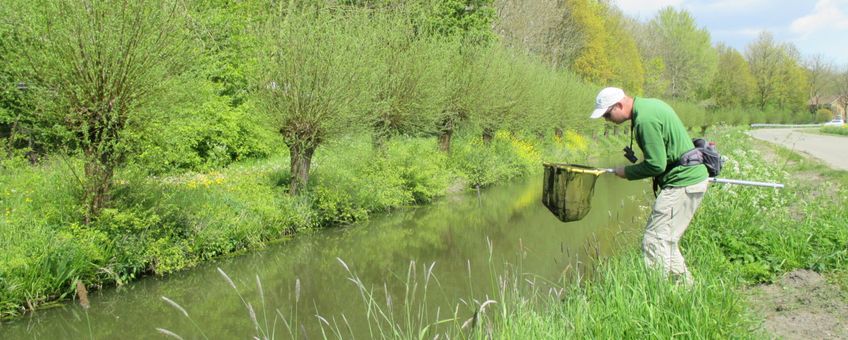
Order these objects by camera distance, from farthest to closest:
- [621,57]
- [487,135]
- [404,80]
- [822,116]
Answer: [822,116] < [621,57] < [487,135] < [404,80]

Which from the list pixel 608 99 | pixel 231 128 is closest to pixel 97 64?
pixel 608 99

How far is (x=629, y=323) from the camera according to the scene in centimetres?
470

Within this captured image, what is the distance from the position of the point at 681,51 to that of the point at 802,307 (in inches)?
2865

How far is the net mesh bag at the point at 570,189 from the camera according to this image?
639 cm

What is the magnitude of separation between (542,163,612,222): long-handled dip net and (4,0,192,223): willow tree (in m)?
5.90

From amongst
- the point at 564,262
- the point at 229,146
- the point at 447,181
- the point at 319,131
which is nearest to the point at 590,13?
the point at 447,181

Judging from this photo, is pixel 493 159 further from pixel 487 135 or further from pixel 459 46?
pixel 459 46

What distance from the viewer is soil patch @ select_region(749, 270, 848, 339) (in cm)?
504

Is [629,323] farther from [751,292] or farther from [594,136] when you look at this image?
[594,136]

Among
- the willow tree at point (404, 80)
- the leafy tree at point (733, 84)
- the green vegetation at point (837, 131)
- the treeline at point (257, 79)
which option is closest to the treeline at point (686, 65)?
the leafy tree at point (733, 84)

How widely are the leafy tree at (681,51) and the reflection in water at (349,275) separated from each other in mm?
60568

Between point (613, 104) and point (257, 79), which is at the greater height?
point (257, 79)

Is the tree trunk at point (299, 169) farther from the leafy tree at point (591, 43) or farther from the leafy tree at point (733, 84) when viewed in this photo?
the leafy tree at point (733, 84)

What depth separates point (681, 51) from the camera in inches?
2830
